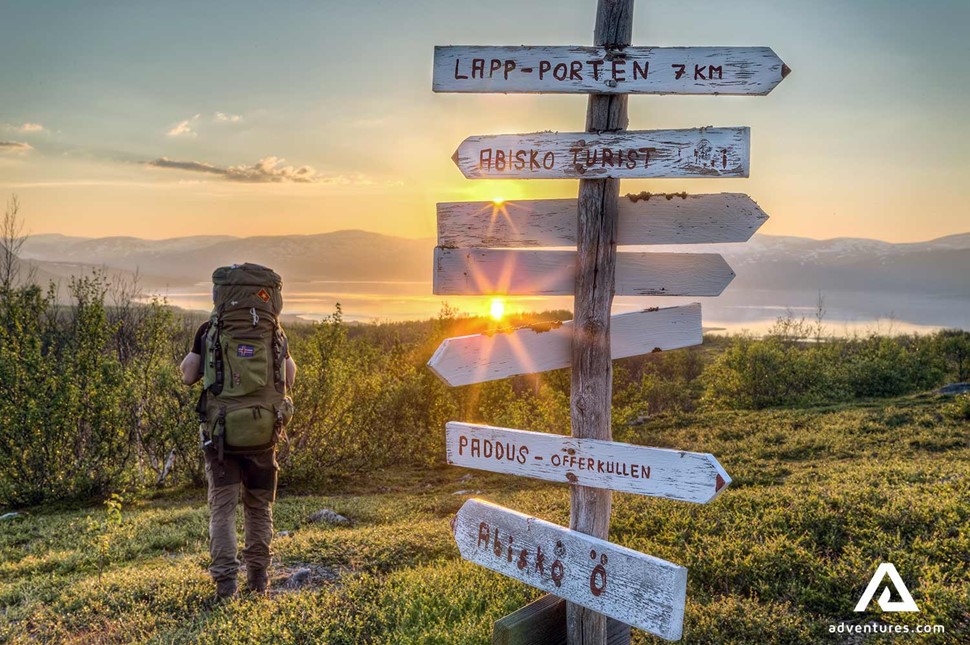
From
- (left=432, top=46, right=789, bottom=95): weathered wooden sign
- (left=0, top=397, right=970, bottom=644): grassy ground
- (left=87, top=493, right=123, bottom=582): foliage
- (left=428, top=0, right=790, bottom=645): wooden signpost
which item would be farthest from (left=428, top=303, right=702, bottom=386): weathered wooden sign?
(left=87, top=493, right=123, bottom=582): foliage

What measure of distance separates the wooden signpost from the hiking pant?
2.29 m

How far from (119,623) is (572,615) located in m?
3.82

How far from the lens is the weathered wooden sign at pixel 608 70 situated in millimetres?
3844

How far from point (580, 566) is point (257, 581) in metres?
3.57

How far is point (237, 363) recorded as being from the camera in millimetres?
5523

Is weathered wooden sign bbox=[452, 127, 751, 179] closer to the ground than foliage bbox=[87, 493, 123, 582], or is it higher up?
higher up

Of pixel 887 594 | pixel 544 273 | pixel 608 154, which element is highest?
pixel 608 154

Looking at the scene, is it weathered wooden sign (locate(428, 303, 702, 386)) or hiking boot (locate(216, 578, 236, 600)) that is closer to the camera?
weathered wooden sign (locate(428, 303, 702, 386))

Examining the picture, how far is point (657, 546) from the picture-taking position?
681 cm

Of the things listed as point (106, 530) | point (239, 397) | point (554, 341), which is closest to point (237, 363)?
point (239, 397)

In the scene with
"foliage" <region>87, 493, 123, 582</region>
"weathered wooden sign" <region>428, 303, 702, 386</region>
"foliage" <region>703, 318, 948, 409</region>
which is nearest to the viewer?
"weathered wooden sign" <region>428, 303, 702, 386</region>

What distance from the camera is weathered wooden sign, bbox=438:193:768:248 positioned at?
3924mm

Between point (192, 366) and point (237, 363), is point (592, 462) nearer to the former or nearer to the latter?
point (237, 363)

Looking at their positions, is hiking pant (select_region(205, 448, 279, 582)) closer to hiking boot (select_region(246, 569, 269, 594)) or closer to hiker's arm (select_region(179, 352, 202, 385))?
hiking boot (select_region(246, 569, 269, 594))
